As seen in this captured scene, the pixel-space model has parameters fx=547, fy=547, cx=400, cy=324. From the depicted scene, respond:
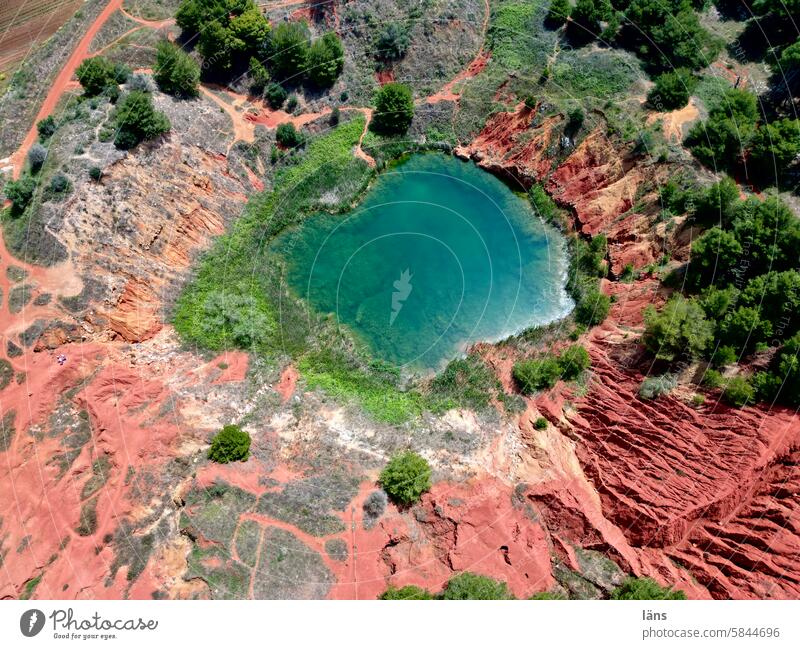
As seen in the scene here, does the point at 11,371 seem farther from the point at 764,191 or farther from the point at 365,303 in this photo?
the point at 764,191

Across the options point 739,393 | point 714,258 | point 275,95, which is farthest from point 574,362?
point 275,95

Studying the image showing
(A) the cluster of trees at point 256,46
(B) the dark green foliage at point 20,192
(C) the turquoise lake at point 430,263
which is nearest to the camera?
(B) the dark green foliage at point 20,192

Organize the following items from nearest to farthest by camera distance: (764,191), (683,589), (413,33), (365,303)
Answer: (683,589) → (764,191) → (365,303) → (413,33)

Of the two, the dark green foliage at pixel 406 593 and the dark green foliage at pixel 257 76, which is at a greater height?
the dark green foliage at pixel 257 76

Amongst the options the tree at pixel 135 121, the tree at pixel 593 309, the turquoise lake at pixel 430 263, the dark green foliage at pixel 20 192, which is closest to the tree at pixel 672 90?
the turquoise lake at pixel 430 263

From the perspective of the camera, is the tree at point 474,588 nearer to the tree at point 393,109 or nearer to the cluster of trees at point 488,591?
the cluster of trees at point 488,591

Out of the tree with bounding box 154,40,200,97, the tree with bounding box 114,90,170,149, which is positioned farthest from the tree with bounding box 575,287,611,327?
the tree with bounding box 154,40,200,97

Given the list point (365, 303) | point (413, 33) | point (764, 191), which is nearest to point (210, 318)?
point (365, 303)
